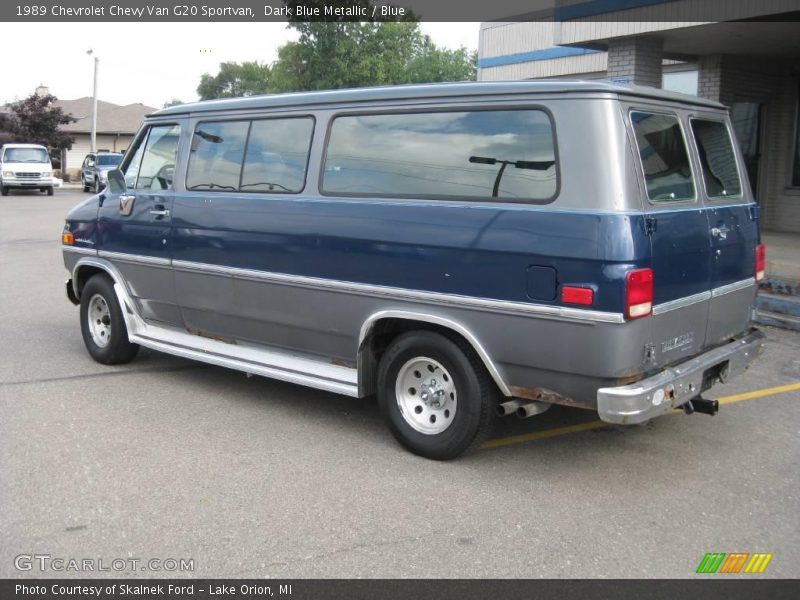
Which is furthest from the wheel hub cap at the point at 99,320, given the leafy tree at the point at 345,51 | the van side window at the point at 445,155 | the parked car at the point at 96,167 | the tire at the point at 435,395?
the leafy tree at the point at 345,51

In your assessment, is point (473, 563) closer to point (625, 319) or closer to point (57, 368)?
point (625, 319)

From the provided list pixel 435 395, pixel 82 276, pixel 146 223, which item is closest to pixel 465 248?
pixel 435 395

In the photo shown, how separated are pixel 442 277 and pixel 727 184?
2.12 m

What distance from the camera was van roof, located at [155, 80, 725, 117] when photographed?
4422 millimetres

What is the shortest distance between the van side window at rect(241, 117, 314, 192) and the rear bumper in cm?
258

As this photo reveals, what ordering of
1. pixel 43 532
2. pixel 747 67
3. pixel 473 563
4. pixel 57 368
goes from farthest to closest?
pixel 747 67 → pixel 57 368 → pixel 43 532 → pixel 473 563

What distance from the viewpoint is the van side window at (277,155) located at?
5.64 metres

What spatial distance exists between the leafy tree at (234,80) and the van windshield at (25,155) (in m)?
57.2

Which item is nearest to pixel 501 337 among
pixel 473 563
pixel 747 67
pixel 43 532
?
pixel 473 563

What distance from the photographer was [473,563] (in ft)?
12.4

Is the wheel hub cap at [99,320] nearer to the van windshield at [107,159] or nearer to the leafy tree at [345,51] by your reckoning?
the van windshield at [107,159]

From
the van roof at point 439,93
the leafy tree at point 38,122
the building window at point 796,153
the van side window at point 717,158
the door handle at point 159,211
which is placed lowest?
the door handle at point 159,211
